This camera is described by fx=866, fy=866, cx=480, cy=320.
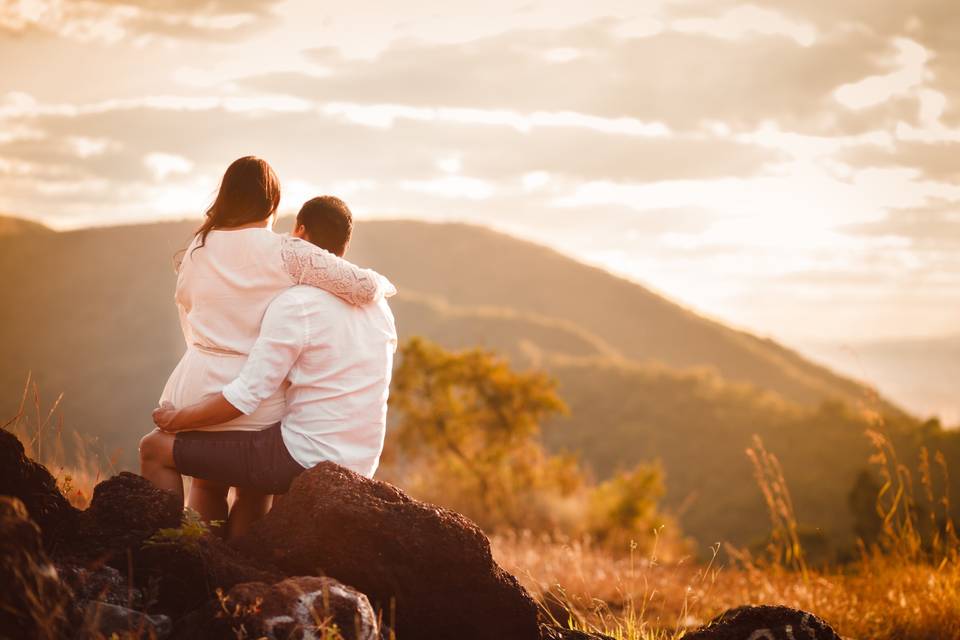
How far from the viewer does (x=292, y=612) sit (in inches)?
121

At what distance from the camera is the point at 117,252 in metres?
60.6

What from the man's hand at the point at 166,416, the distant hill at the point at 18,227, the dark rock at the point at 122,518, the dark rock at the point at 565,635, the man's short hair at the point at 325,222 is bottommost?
the dark rock at the point at 565,635

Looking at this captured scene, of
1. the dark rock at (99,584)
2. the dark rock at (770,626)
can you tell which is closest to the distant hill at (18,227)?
the dark rock at (99,584)

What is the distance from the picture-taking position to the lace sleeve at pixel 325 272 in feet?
13.5

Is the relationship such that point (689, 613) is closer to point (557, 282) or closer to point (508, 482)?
point (508, 482)

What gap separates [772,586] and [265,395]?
4216 millimetres

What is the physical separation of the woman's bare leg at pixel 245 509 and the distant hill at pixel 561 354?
4.41 metres

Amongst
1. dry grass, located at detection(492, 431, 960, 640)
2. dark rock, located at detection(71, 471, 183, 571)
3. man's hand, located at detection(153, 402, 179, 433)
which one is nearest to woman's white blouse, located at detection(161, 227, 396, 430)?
man's hand, located at detection(153, 402, 179, 433)

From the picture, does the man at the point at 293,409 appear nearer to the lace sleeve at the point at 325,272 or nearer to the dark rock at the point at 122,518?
the lace sleeve at the point at 325,272

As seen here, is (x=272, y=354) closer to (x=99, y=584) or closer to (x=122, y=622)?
(x=99, y=584)

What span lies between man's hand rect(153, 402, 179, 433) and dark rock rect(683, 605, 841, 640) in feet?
8.19

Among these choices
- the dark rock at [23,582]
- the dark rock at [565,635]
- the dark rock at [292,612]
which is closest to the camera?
the dark rock at [23,582]

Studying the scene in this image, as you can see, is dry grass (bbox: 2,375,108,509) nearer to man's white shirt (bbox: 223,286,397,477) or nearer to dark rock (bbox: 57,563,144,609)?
dark rock (bbox: 57,563,144,609)

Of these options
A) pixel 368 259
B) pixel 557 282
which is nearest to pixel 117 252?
pixel 368 259
